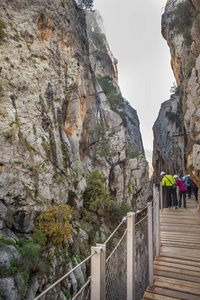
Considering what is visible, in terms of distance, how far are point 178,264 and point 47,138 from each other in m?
9.93

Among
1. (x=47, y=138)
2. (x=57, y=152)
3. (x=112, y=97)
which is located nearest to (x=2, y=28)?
(x=47, y=138)

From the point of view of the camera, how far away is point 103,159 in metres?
18.9

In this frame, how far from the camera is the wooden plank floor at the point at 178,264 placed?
3127 millimetres

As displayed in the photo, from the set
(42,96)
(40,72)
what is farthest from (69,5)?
(42,96)

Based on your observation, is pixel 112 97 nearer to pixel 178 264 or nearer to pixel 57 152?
pixel 57 152

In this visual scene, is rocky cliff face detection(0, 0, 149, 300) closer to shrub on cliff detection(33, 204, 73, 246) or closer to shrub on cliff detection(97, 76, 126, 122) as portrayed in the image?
shrub on cliff detection(33, 204, 73, 246)

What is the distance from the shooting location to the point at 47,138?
11.7 metres

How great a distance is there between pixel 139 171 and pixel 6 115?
52.9 feet

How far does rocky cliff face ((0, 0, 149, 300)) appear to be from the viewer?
26.3 feet

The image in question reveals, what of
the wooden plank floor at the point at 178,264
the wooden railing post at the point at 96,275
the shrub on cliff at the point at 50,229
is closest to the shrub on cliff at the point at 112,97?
the shrub on cliff at the point at 50,229

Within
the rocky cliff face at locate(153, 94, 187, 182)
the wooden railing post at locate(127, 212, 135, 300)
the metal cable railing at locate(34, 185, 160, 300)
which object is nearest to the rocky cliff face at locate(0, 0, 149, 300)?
the metal cable railing at locate(34, 185, 160, 300)

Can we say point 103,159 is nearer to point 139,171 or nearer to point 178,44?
point 139,171

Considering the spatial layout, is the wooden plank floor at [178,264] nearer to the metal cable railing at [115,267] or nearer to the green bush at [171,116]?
the metal cable railing at [115,267]

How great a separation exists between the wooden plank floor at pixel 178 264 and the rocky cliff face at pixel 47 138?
15.5 feet
